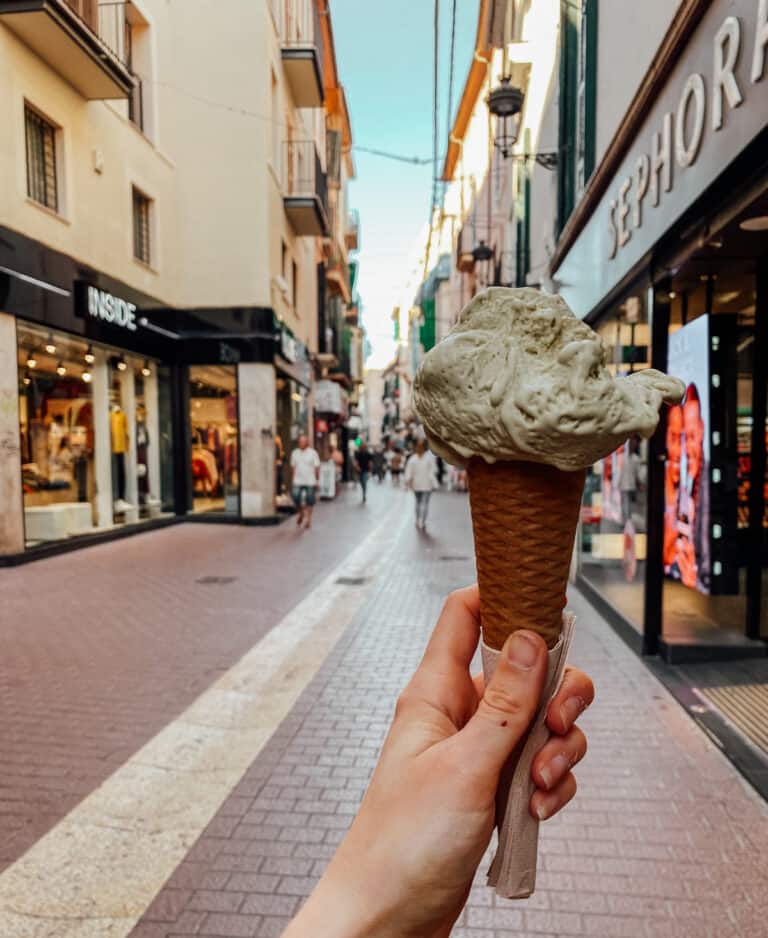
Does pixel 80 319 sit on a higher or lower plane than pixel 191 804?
higher

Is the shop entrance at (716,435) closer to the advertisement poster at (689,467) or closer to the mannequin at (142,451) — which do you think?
the advertisement poster at (689,467)

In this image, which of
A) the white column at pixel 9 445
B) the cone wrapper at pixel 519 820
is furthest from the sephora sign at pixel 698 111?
the white column at pixel 9 445

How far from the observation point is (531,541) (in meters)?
1.64

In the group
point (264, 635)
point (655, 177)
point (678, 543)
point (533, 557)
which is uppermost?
point (655, 177)

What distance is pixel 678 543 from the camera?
245 inches

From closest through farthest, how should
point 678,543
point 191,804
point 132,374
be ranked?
1. point 191,804
2. point 678,543
3. point 132,374

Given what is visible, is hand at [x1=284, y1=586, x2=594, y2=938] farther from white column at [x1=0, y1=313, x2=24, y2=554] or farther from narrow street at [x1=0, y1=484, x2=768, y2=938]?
white column at [x1=0, y1=313, x2=24, y2=554]

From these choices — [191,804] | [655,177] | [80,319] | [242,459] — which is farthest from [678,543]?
[242,459]

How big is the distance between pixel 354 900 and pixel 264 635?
18.3 ft

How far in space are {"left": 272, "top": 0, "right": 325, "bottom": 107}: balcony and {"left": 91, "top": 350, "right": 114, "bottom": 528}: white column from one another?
10.4 metres

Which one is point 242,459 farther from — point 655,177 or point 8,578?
point 655,177

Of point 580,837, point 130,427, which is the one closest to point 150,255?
point 130,427

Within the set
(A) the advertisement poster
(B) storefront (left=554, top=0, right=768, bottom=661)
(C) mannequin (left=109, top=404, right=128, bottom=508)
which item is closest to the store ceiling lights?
(B) storefront (left=554, top=0, right=768, bottom=661)

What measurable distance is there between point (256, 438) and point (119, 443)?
10.6 ft
